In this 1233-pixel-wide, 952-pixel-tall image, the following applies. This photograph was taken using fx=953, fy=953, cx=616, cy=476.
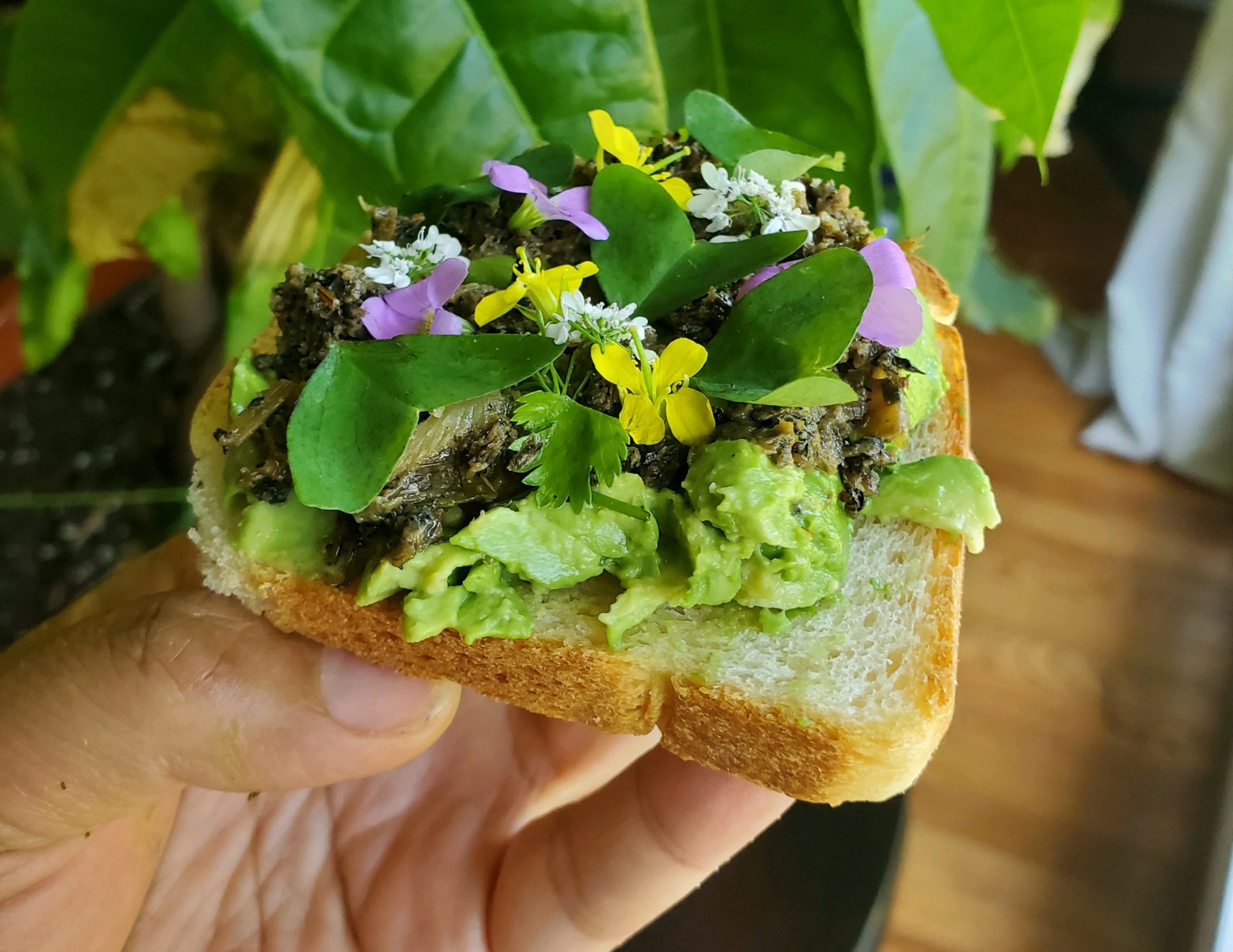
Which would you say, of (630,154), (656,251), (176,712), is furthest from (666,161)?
(176,712)

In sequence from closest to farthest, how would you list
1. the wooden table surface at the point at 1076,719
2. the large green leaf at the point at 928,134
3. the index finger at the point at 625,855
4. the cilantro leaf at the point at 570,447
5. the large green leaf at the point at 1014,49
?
the cilantro leaf at the point at 570,447
the large green leaf at the point at 1014,49
the large green leaf at the point at 928,134
the index finger at the point at 625,855
the wooden table surface at the point at 1076,719

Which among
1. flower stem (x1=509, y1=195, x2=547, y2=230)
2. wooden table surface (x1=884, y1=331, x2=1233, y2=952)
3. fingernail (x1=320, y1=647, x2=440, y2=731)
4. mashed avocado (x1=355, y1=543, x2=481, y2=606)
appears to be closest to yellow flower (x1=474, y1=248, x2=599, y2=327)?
flower stem (x1=509, y1=195, x2=547, y2=230)

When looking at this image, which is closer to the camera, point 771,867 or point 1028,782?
point 771,867

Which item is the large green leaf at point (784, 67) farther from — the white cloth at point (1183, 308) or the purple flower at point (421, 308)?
the white cloth at point (1183, 308)

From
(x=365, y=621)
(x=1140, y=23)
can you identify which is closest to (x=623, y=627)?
(x=365, y=621)

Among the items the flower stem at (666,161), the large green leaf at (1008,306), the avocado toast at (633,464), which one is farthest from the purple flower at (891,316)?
the large green leaf at (1008,306)

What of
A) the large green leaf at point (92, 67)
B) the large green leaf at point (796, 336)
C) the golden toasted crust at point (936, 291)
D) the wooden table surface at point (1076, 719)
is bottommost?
the wooden table surface at point (1076, 719)

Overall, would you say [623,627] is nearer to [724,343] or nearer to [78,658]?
[724,343]
